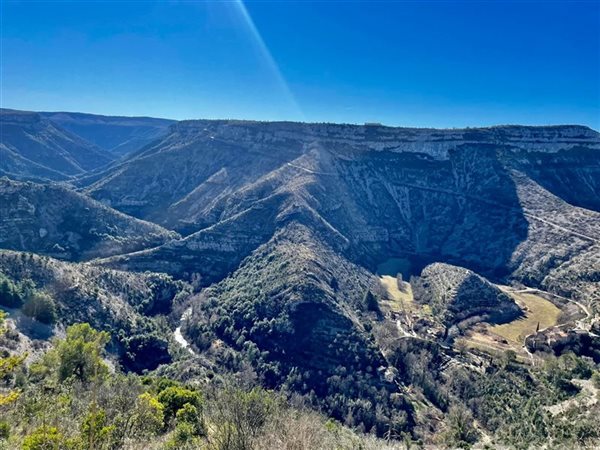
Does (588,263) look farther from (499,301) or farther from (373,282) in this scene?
(373,282)

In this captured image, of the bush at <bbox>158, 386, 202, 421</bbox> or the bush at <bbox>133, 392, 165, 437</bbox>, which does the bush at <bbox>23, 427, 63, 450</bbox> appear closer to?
the bush at <bbox>133, 392, 165, 437</bbox>

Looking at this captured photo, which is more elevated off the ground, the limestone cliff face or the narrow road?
the limestone cliff face

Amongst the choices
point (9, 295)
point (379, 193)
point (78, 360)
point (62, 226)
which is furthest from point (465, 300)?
point (62, 226)

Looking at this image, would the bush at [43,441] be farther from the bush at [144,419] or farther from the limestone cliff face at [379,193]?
→ the limestone cliff face at [379,193]

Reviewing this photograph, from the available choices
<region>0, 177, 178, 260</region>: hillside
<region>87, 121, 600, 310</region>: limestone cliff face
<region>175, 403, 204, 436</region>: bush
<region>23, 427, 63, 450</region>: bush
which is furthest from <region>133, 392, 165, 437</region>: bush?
<region>0, 177, 178, 260</region>: hillside

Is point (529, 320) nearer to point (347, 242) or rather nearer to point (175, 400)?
point (347, 242)

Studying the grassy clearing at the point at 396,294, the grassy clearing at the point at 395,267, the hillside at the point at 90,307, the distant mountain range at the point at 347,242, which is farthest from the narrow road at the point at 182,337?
the grassy clearing at the point at 395,267

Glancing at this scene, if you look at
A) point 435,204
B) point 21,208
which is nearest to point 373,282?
point 435,204
